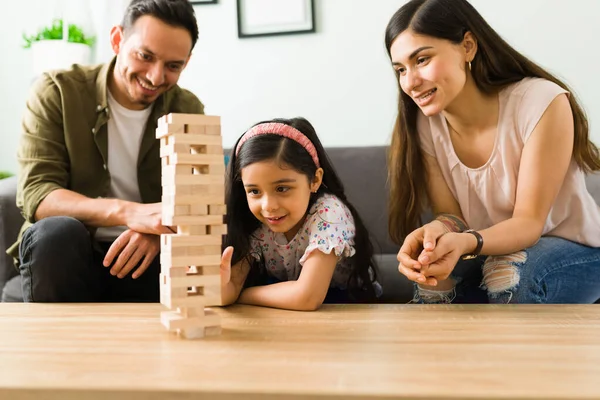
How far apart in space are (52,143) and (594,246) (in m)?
1.44

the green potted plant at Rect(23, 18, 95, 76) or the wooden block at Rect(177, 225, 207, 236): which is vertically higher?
the green potted plant at Rect(23, 18, 95, 76)

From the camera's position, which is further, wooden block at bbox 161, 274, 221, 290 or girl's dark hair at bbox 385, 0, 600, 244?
girl's dark hair at bbox 385, 0, 600, 244

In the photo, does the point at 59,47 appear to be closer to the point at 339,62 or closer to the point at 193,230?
the point at 339,62

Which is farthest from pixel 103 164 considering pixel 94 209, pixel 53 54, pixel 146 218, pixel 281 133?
pixel 53 54

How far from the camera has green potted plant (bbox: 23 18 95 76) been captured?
2643mm

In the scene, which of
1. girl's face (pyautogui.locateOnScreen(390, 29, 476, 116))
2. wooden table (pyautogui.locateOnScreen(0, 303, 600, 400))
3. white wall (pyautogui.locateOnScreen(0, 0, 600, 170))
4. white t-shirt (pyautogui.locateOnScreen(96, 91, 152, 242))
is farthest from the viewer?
white wall (pyautogui.locateOnScreen(0, 0, 600, 170))

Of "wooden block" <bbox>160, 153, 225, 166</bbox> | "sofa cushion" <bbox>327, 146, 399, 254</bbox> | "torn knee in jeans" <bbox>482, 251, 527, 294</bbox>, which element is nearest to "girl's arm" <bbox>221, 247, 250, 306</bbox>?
"wooden block" <bbox>160, 153, 225, 166</bbox>

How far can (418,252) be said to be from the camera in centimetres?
134

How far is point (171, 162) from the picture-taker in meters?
1.03

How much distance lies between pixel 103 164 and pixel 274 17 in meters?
1.10

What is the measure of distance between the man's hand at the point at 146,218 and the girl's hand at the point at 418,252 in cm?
59

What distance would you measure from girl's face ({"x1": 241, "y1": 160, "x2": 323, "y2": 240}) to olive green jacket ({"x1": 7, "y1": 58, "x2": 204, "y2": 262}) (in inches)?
21.6

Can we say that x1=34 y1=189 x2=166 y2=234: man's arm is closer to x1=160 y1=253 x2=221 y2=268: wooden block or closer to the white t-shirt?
the white t-shirt

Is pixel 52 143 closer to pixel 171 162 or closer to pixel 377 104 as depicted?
pixel 171 162
